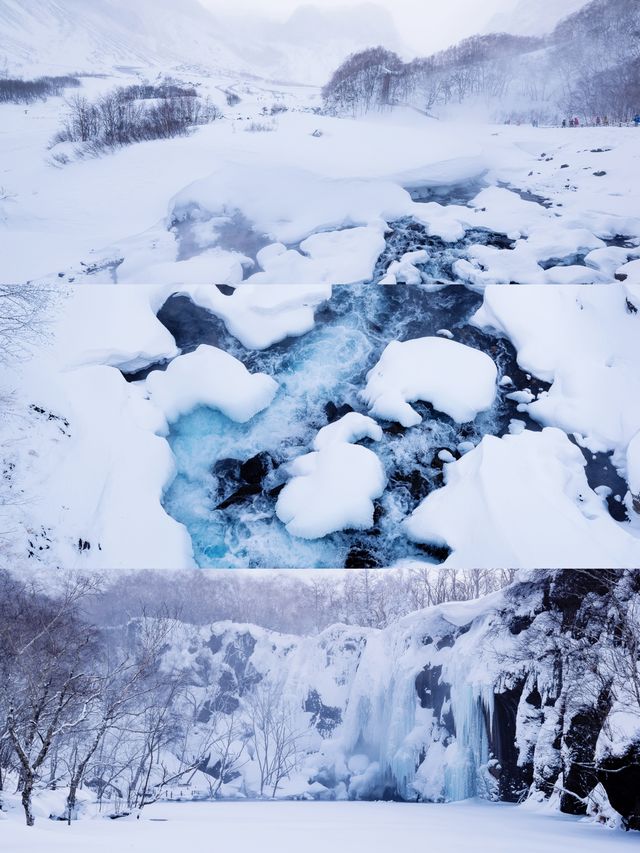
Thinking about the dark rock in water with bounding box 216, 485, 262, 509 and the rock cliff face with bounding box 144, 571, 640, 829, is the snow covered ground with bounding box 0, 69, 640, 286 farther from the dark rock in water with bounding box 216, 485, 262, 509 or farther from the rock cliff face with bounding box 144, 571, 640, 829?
the rock cliff face with bounding box 144, 571, 640, 829

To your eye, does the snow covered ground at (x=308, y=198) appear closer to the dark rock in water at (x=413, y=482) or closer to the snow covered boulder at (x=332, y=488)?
the snow covered boulder at (x=332, y=488)

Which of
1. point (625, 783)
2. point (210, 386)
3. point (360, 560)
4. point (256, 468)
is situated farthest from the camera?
point (625, 783)

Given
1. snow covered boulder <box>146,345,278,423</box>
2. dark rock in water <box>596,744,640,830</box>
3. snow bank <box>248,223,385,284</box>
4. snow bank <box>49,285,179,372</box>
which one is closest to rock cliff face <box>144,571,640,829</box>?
dark rock in water <box>596,744,640,830</box>

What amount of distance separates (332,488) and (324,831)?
103 inches

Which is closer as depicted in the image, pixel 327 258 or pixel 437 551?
pixel 437 551

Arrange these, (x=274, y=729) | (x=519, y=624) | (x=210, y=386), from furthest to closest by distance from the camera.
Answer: (x=274, y=729) → (x=519, y=624) → (x=210, y=386)

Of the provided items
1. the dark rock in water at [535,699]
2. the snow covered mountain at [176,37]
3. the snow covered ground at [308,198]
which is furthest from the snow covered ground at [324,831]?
the snow covered mountain at [176,37]

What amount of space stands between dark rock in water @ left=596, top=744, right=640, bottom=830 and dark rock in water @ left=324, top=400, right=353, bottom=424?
275cm

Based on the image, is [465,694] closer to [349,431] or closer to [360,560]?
[360,560]

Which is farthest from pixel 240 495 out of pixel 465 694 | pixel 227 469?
pixel 465 694

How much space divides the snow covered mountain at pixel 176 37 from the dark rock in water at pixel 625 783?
4432 millimetres

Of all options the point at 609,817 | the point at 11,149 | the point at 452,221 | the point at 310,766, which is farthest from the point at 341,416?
the point at 310,766

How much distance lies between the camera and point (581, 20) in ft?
8.04

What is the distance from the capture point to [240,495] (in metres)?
2.42
